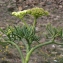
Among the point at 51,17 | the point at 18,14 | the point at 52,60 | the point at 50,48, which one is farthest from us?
the point at 51,17

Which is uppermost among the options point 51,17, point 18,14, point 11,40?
point 18,14

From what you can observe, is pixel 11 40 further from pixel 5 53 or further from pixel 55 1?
pixel 55 1

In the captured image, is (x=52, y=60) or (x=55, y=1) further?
(x=55, y=1)

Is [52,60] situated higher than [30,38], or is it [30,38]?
[30,38]

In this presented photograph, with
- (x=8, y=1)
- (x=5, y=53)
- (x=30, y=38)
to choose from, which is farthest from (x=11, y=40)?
(x=8, y=1)

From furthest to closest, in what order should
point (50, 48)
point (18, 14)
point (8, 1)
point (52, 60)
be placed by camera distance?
point (8, 1), point (50, 48), point (52, 60), point (18, 14)

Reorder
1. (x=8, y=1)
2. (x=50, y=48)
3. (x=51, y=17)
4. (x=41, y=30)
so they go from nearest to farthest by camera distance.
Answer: (x=50, y=48)
(x=41, y=30)
(x=51, y=17)
(x=8, y=1)

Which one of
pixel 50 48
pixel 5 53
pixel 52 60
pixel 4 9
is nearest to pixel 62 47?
pixel 50 48

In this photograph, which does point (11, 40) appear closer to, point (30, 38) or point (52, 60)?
point (30, 38)

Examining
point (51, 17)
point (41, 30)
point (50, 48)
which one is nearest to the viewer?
point (50, 48)
